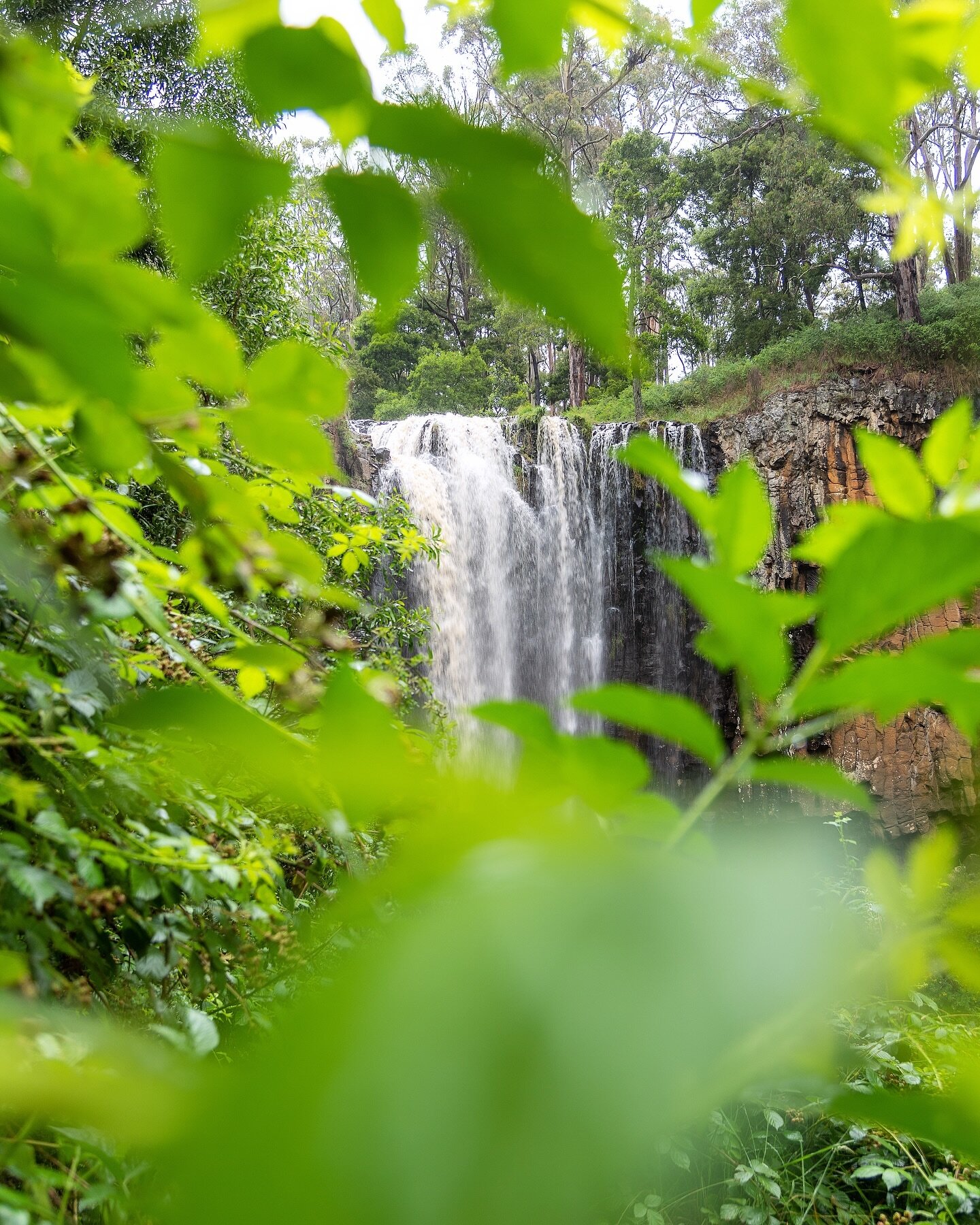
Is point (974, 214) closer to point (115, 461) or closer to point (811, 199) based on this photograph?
point (115, 461)

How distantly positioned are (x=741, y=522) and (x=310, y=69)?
0.18 meters

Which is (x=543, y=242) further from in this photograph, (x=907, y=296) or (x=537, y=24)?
(x=907, y=296)

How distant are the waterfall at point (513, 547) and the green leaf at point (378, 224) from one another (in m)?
6.34

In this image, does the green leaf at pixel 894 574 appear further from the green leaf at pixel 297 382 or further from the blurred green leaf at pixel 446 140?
the green leaf at pixel 297 382

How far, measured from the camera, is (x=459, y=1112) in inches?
2.8

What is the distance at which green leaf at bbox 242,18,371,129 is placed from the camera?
219 mm

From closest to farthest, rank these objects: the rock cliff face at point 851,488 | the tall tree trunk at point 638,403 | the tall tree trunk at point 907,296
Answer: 1. the rock cliff face at point 851,488
2. the tall tree trunk at point 907,296
3. the tall tree trunk at point 638,403

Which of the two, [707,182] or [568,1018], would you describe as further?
[707,182]

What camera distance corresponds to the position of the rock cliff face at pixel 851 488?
638 cm

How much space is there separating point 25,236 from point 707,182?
13.9 metres

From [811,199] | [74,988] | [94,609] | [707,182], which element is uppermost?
[707,182]

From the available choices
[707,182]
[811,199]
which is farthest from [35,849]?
[707,182]

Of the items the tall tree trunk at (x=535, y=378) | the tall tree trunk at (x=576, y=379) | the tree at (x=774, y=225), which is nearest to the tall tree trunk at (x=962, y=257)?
the tree at (x=774, y=225)

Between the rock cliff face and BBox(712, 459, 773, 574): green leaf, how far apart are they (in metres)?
6.50
